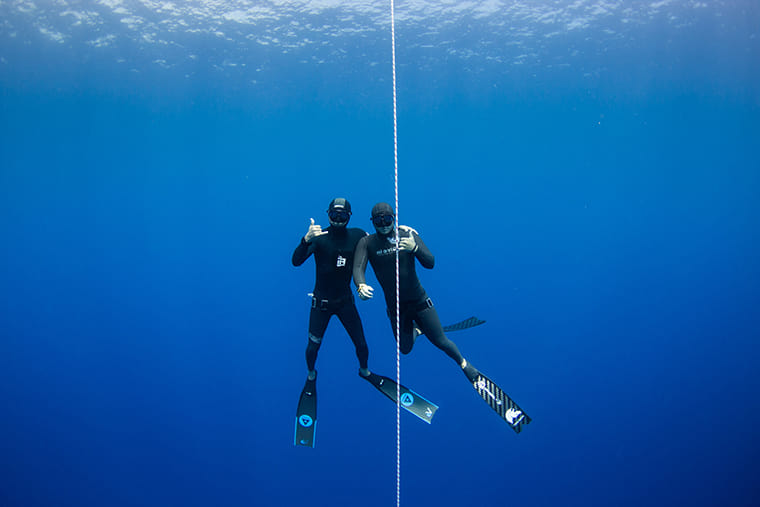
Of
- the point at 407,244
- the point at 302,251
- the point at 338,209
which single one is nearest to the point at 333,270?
the point at 302,251

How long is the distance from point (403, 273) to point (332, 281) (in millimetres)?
713

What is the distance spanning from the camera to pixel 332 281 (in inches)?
157

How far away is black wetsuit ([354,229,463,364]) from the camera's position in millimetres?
3607

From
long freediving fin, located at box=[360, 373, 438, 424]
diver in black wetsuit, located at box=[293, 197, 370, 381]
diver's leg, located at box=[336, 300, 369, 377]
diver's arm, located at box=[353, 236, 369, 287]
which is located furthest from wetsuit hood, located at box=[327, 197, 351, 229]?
long freediving fin, located at box=[360, 373, 438, 424]

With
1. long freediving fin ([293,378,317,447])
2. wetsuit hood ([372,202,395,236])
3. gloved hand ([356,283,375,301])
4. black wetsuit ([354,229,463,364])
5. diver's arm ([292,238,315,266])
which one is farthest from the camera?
long freediving fin ([293,378,317,447])

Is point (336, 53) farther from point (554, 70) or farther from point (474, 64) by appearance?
point (554, 70)

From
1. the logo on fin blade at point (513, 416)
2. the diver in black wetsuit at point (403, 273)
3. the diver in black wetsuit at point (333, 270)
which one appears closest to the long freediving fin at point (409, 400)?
the diver in black wetsuit at point (333, 270)

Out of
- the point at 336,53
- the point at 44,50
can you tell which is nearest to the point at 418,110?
the point at 336,53

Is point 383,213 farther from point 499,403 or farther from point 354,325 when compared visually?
point 499,403

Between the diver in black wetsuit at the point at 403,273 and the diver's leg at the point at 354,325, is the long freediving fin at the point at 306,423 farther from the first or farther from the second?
the diver in black wetsuit at the point at 403,273

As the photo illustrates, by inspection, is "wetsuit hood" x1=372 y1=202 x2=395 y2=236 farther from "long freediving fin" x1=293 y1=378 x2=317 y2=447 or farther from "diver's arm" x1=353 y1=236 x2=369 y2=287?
"long freediving fin" x1=293 y1=378 x2=317 y2=447

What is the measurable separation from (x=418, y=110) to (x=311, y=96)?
2134 millimetres

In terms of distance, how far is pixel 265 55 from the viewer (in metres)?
7.66

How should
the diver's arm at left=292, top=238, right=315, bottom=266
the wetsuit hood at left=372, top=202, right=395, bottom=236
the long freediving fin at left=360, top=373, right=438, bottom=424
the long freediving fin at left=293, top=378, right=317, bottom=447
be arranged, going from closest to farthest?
the wetsuit hood at left=372, top=202, right=395, bottom=236 → the diver's arm at left=292, top=238, right=315, bottom=266 → the long freediving fin at left=360, top=373, right=438, bottom=424 → the long freediving fin at left=293, top=378, right=317, bottom=447
